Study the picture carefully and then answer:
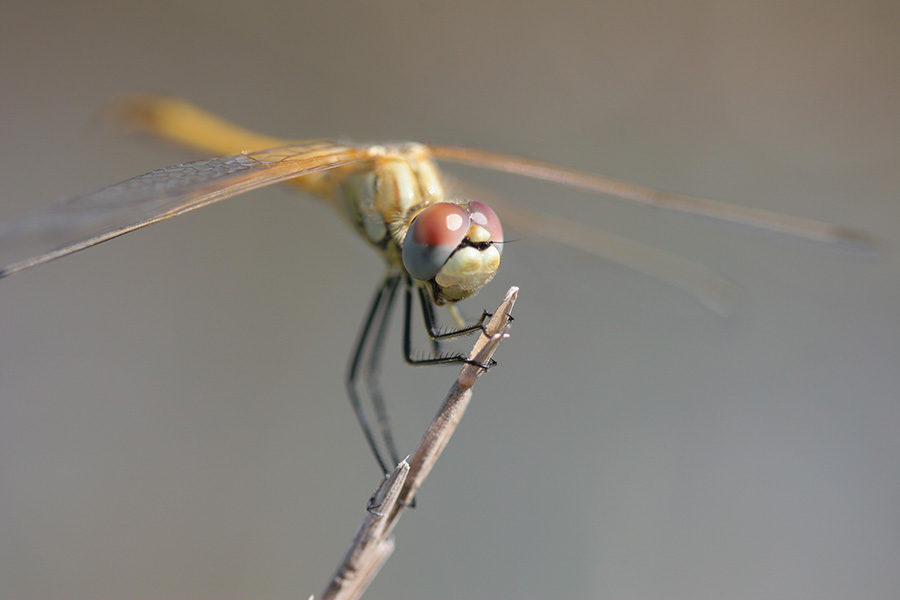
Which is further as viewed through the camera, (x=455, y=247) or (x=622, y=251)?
(x=622, y=251)

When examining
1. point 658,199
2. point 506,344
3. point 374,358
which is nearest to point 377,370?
point 374,358

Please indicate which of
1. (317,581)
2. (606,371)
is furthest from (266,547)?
(606,371)

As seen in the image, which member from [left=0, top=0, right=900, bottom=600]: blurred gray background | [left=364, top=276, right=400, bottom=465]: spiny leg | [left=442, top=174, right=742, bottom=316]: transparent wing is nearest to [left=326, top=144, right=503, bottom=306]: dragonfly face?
[left=364, top=276, right=400, bottom=465]: spiny leg

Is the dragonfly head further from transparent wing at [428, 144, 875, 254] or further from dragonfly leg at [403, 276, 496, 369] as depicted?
transparent wing at [428, 144, 875, 254]

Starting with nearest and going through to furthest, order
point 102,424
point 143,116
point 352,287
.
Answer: point 143,116, point 102,424, point 352,287

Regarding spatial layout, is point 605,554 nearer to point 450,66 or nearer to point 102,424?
point 102,424

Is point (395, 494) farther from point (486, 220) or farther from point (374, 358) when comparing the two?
point (374, 358)
